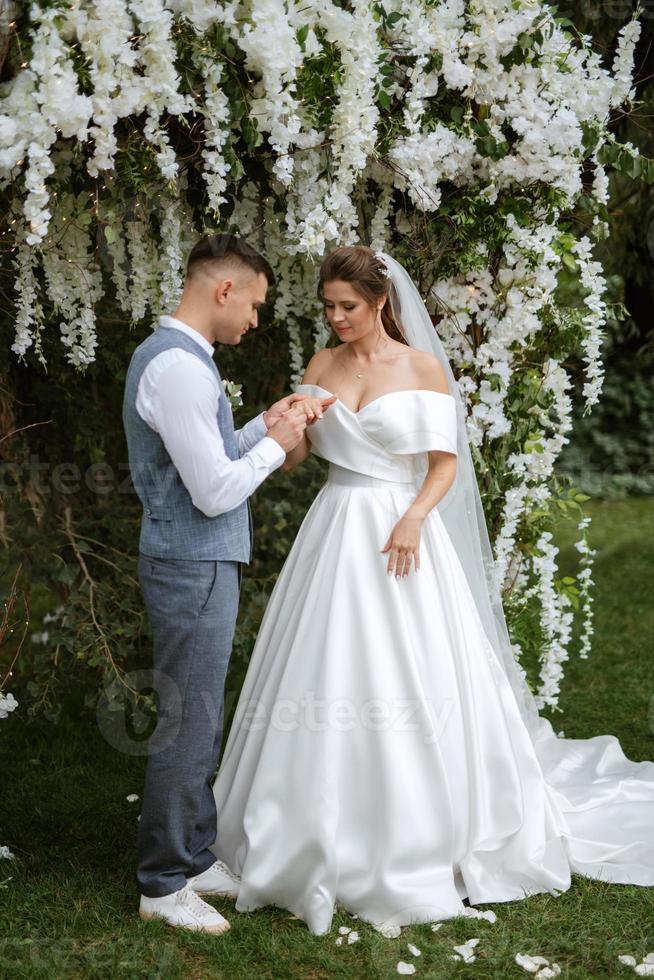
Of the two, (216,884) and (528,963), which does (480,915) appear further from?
(216,884)

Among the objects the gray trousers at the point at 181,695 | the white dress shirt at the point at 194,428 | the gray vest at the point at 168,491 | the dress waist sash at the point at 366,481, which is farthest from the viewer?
the dress waist sash at the point at 366,481

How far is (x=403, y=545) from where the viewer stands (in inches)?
123

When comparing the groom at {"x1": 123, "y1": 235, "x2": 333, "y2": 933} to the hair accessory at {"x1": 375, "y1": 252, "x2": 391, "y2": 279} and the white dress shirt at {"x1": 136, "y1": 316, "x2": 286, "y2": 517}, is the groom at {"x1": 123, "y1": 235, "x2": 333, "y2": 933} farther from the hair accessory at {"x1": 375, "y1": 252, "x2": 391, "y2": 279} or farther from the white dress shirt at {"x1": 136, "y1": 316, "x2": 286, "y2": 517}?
the hair accessory at {"x1": 375, "y1": 252, "x2": 391, "y2": 279}

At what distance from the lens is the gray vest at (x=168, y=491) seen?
2703 millimetres

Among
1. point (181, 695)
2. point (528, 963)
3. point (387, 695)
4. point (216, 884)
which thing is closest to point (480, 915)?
point (528, 963)

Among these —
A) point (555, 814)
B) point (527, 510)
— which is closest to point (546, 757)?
point (555, 814)

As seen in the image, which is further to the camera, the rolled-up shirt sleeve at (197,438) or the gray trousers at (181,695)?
the gray trousers at (181,695)

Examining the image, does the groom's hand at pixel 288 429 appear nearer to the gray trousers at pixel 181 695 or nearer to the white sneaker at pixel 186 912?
the gray trousers at pixel 181 695

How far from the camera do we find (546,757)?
13.5ft

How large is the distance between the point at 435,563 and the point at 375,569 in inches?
8.6

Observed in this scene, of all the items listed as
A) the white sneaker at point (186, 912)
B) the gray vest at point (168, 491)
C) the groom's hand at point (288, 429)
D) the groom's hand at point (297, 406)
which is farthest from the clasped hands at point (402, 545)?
the white sneaker at point (186, 912)

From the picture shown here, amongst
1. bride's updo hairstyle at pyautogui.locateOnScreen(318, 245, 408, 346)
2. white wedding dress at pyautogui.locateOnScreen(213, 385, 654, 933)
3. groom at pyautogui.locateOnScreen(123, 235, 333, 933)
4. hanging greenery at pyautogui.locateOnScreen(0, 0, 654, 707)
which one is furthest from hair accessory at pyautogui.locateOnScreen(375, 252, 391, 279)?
groom at pyautogui.locateOnScreen(123, 235, 333, 933)

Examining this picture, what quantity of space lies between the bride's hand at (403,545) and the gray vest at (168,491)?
1.73 ft

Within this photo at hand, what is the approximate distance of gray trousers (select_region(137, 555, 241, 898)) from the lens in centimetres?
281
